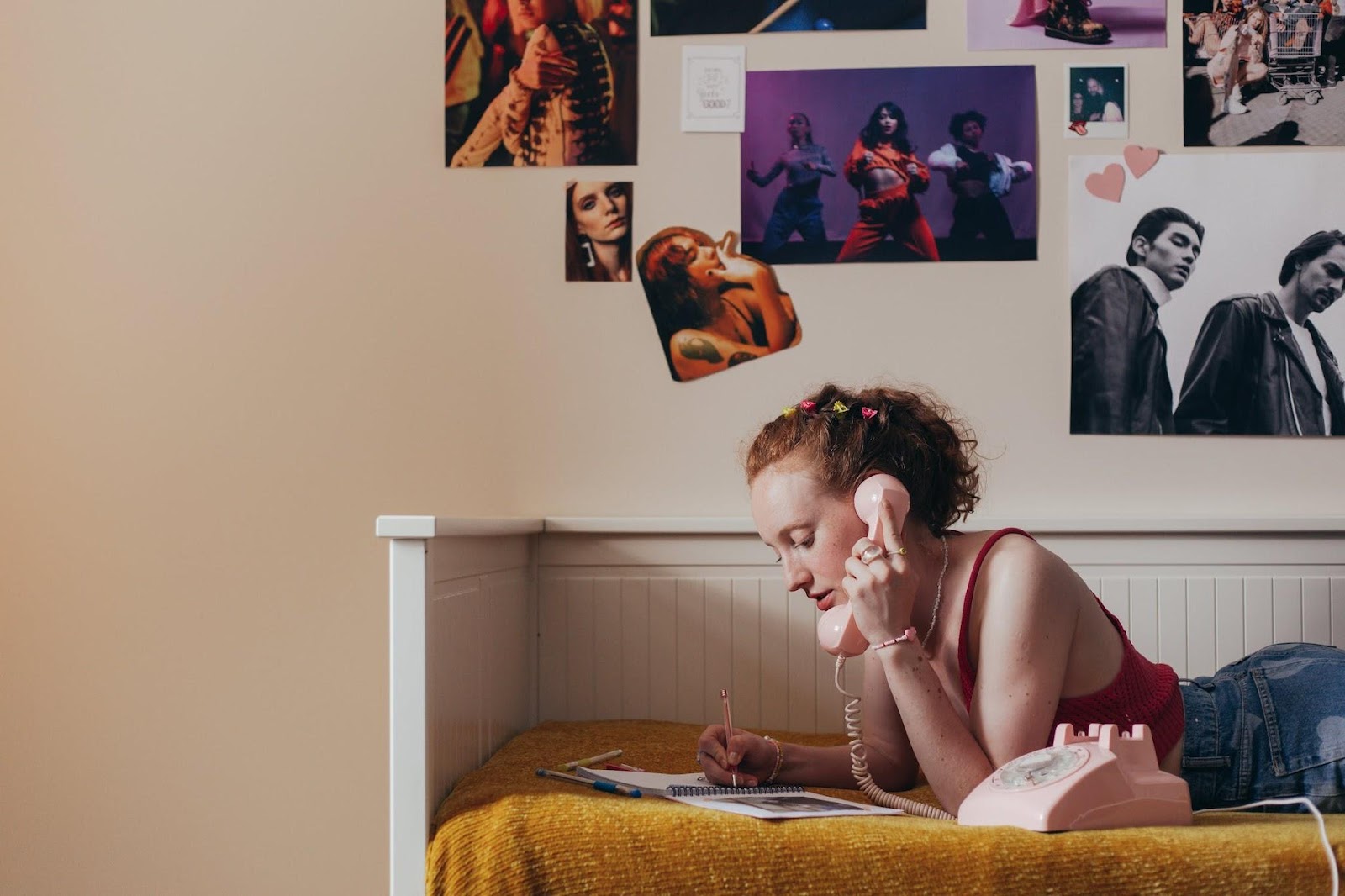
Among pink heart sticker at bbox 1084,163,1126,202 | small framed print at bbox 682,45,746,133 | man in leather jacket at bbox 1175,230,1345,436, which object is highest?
small framed print at bbox 682,45,746,133

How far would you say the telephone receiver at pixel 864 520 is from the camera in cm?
123

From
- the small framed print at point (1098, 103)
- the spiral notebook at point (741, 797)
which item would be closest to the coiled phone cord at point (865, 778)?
the spiral notebook at point (741, 797)

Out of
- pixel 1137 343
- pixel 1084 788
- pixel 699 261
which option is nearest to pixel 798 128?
pixel 699 261

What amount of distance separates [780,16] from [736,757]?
4.09 feet

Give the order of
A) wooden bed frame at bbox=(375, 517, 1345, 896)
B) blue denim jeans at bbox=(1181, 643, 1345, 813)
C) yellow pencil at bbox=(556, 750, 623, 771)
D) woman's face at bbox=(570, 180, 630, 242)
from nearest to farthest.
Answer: blue denim jeans at bbox=(1181, 643, 1345, 813) < yellow pencil at bbox=(556, 750, 623, 771) < wooden bed frame at bbox=(375, 517, 1345, 896) < woman's face at bbox=(570, 180, 630, 242)

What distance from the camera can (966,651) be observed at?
1253 mm

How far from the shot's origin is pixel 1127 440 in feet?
6.22

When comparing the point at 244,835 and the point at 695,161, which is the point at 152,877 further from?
the point at 695,161

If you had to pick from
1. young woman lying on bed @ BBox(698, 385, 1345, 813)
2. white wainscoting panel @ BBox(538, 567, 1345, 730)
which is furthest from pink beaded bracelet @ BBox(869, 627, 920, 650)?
white wainscoting panel @ BBox(538, 567, 1345, 730)

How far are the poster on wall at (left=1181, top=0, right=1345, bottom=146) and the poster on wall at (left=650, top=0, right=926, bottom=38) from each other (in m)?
0.47

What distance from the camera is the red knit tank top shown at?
1.25m

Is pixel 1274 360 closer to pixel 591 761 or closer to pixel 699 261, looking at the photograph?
pixel 699 261

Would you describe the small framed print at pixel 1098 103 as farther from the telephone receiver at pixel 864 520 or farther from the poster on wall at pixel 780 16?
the telephone receiver at pixel 864 520

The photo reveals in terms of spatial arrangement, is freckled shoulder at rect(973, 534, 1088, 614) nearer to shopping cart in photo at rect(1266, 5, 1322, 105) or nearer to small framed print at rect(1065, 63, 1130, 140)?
small framed print at rect(1065, 63, 1130, 140)
